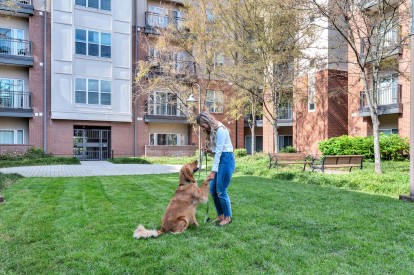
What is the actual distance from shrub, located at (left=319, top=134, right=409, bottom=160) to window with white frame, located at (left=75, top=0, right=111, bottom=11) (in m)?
18.7

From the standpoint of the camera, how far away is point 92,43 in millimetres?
23688

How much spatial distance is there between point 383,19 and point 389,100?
9271mm

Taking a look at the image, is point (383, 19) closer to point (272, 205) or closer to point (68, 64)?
point (272, 205)

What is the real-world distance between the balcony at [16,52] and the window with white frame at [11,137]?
15.1ft

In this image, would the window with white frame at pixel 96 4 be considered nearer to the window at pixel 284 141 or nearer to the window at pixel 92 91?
the window at pixel 92 91

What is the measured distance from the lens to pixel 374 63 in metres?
11.8

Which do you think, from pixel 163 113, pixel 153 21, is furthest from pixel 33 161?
pixel 153 21

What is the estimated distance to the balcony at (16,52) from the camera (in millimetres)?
21031

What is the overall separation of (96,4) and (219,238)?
949 inches

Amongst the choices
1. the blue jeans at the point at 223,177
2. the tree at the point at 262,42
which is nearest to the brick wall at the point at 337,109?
the tree at the point at 262,42

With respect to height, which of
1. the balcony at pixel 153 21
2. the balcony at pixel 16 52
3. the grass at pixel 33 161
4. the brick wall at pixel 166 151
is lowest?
the grass at pixel 33 161

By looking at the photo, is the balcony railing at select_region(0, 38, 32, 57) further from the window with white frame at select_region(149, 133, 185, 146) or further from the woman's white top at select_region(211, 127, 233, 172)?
the woman's white top at select_region(211, 127, 233, 172)

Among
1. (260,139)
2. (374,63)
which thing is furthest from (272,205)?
(260,139)

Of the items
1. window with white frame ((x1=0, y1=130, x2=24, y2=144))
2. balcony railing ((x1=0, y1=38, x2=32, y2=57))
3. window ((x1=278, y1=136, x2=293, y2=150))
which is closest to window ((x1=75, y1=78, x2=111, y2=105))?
balcony railing ((x1=0, y1=38, x2=32, y2=57))
